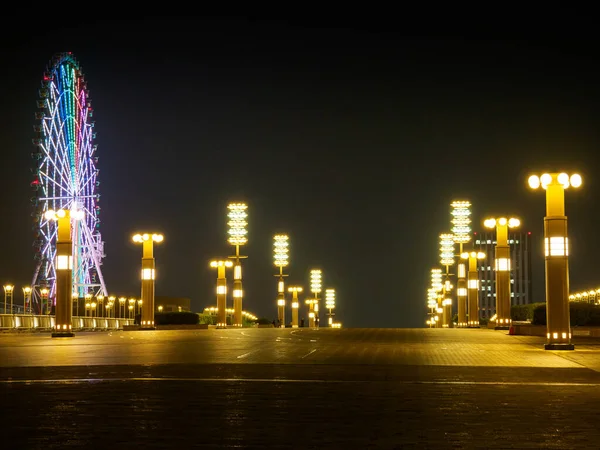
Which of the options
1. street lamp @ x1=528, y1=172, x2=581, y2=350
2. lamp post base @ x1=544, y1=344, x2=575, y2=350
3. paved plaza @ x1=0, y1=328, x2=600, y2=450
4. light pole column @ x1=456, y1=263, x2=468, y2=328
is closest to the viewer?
paved plaza @ x1=0, y1=328, x2=600, y2=450

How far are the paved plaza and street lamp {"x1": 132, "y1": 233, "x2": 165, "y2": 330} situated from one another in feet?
105

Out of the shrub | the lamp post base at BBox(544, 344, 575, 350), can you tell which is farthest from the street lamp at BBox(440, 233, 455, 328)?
the lamp post base at BBox(544, 344, 575, 350)

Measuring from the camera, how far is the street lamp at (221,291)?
246ft

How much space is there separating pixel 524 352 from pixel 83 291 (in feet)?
A: 224

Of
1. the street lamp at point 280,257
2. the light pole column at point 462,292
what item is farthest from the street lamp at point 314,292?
the light pole column at point 462,292

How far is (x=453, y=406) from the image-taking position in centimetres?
1223

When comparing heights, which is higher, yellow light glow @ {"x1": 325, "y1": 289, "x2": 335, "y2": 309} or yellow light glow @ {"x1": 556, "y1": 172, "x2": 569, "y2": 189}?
yellow light glow @ {"x1": 556, "y1": 172, "x2": 569, "y2": 189}

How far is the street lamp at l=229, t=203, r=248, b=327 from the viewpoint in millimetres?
82062

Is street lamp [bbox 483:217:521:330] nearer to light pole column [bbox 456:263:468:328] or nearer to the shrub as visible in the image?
the shrub

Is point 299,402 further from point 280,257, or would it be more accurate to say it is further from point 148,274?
point 280,257

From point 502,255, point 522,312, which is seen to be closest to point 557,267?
point 502,255

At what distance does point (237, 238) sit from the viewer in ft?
287

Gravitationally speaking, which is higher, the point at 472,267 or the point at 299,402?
the point at 472,267

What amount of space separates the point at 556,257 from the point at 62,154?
54.0m
